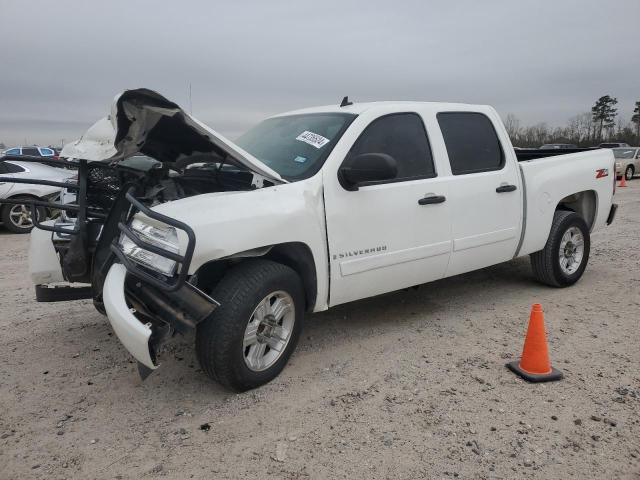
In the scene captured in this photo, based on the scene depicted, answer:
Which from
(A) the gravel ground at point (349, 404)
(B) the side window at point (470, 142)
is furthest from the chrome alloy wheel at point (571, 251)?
(B) the side window at point (470, 142)

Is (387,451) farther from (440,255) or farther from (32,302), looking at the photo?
(32,302)

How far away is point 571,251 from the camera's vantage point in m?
5.70

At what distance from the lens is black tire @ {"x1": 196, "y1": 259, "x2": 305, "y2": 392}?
3053 millimetres

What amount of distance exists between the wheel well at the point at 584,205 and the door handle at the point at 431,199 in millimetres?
2389

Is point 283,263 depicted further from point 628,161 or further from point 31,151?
point 628,161

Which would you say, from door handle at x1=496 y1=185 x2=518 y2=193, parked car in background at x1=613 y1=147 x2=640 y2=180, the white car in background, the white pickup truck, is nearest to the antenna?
the white pickup truck

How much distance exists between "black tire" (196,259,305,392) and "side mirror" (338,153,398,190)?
773 mm

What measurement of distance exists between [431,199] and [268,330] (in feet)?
5.53

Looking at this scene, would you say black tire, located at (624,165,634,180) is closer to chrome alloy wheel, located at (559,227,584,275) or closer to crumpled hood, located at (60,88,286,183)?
chrome alloy wheel, located at (559,227,584,275)

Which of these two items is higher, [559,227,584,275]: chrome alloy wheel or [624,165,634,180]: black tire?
[559,227,584,275]: chrome alloy wheel

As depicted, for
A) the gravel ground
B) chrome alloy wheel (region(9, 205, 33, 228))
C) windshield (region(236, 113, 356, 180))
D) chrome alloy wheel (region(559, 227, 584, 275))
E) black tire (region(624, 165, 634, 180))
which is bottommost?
black tire (region(624, 165, 634, 180))

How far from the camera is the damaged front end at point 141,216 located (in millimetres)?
2896

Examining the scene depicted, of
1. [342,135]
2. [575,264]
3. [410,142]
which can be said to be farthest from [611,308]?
[342,135]

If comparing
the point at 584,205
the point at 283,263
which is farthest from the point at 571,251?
the point at 283,263
